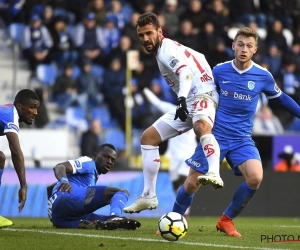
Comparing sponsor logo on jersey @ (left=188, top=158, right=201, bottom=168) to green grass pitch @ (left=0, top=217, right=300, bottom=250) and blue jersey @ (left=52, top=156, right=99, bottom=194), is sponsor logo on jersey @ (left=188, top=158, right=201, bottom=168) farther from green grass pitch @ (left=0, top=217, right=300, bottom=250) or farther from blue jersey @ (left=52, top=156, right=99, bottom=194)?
blue jersey @ (left=52, top=156, right=99, bottom=194)

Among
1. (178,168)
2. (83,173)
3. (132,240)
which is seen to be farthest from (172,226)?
(178,168)

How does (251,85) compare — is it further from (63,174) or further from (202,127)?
(63,174)

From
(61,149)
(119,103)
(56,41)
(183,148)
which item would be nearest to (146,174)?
(183,148)

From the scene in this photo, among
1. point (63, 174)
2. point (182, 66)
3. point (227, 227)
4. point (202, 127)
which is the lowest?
point (227, 227)

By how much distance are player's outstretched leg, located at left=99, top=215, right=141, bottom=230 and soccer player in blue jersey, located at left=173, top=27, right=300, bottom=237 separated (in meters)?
0.71

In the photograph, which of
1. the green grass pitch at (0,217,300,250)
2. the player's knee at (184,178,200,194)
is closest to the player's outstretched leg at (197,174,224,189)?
the green grass pitch at (0,217,300,250)

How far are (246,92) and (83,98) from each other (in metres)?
10.1

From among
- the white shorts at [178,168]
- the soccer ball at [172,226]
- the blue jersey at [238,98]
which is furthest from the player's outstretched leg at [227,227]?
the white shorts at [178,168]

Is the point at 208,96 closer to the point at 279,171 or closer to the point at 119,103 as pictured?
the point at 279,171

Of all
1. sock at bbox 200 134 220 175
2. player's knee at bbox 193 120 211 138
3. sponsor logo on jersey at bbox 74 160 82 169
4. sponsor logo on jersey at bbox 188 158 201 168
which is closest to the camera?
sock at bbox 200 134 220 175

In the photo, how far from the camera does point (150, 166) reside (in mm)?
10609

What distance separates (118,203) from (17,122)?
1.69m

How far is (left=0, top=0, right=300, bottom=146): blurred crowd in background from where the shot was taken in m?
20.0

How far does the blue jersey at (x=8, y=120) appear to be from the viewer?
967 cm
